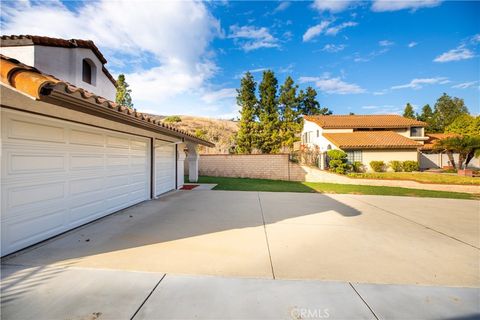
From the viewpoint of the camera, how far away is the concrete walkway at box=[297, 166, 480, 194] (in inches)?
455

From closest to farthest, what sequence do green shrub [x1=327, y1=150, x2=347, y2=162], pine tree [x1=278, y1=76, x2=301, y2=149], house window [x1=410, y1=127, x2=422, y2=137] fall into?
green shrub [x1=327, y1=150, x2=347, y2=162] < house window [x1=410, y1=127, x2=422, y2=137] < pine tree [x1=278, y1=76, x2=301, y2=149]

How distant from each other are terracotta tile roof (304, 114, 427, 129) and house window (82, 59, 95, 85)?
64.5 feet

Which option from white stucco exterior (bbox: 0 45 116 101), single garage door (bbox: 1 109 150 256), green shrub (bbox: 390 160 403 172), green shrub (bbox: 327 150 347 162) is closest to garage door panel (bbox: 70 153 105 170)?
single garage door (bbox: 1 109 150 256)

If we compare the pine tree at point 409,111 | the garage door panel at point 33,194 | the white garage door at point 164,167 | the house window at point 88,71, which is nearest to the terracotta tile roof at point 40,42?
the house window at point 88,71

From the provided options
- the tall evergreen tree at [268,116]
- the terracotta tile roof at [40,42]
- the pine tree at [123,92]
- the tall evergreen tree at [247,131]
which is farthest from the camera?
the pine tree at [123,92]

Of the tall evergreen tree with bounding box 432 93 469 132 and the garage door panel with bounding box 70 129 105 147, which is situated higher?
the tall evergreen tree with bounding box 432 93 469 132

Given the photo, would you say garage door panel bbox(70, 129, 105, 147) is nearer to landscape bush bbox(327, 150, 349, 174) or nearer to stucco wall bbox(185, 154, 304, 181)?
stucco wall bbox(185, 154, 304, 181)

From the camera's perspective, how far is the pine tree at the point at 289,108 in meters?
25.9

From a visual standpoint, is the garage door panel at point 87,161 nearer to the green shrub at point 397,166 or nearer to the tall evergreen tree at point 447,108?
the green shrub at point 397,166

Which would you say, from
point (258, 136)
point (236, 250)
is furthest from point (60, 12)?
point (258, 136)

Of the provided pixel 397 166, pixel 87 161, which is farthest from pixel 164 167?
pixel 397 166

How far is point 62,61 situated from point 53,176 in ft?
24.5

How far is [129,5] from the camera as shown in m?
7.01

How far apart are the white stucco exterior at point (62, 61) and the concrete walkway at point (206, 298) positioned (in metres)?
8.70
